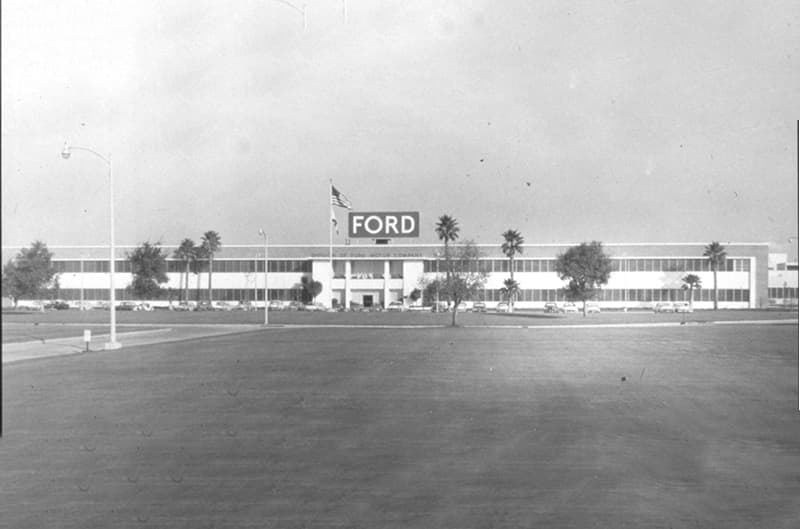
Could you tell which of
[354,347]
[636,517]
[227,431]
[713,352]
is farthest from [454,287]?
[636,517]

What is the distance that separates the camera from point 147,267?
2717 inches

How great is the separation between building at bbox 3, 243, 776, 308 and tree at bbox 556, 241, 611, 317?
8334mm

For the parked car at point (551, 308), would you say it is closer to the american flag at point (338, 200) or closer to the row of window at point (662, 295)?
the row of window at point (662, 295)

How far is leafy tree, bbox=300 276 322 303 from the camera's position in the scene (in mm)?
89875

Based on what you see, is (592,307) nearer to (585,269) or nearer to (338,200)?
(585,269)

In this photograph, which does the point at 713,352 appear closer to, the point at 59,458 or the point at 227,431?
the point at 227,431

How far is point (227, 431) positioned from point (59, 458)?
2405 millimetres

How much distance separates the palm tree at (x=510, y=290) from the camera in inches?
3457

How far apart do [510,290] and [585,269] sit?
731 inches

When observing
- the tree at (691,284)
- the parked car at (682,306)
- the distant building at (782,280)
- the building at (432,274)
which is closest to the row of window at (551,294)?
the building at (432,274)

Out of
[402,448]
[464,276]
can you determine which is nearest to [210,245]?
[464,276]

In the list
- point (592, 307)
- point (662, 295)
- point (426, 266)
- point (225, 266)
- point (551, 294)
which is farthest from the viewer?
point (426, 266)

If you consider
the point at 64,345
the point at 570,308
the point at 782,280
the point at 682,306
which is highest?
the point at 782,280

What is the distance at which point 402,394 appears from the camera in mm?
13969
